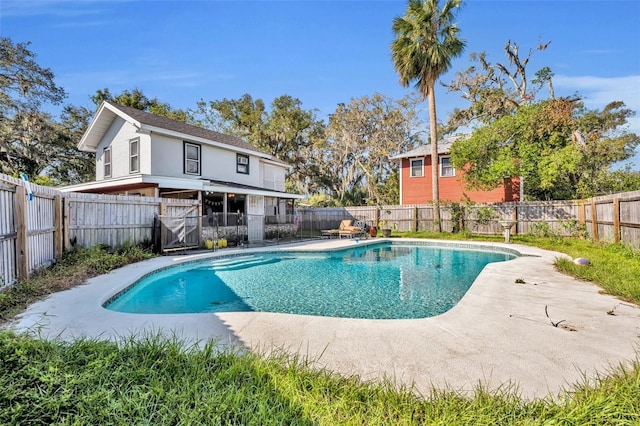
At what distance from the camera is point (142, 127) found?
42.2ft

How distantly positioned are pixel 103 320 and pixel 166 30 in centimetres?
1427

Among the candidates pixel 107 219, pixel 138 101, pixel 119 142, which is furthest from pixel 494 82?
pixel 138 101

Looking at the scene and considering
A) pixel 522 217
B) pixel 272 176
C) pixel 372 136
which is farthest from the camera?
pixel 372 136

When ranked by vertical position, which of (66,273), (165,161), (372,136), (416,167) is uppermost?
(372,136)

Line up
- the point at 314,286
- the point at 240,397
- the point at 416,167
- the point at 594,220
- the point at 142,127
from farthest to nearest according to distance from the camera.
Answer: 1. the point at 416,167
2. the point at 142,127
3. the point at 594,220
4. the point at 314,286
5. the point at 240,397

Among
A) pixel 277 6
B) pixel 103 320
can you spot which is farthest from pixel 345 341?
pixel 277 6

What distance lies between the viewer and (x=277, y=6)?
1180cm

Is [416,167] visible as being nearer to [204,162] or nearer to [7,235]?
[204,162]

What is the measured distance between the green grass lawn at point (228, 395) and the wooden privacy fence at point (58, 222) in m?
3.24

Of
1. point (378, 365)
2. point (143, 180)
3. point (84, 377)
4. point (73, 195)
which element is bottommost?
point (378, 365)

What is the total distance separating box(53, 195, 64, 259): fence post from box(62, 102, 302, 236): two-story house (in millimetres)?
4402

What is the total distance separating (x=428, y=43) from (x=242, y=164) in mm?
11586

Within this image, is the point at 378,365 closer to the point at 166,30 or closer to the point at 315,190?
the point at 166,30

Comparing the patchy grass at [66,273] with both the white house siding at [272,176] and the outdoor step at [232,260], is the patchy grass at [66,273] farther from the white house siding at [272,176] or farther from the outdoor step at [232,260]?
the white house siding at [272,176]
